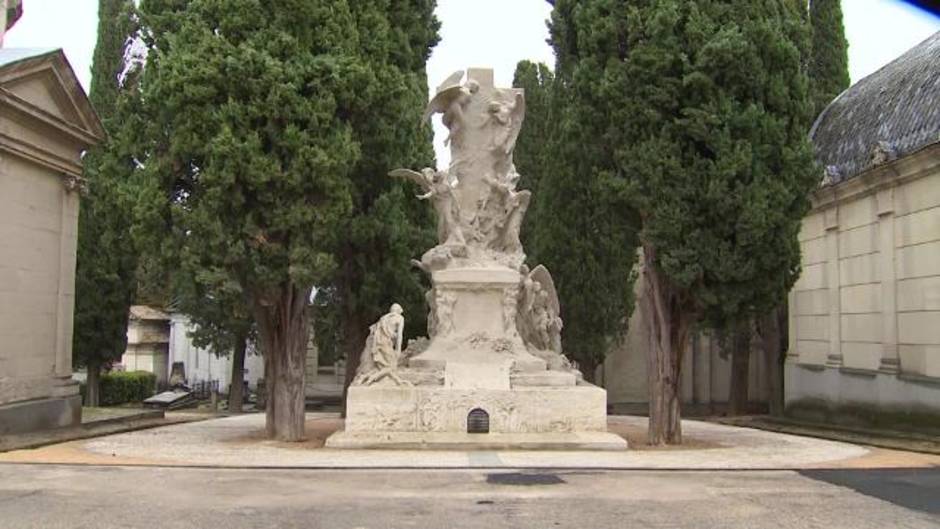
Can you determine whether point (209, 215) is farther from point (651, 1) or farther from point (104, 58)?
point (104, 58)

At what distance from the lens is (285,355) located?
16797 mm

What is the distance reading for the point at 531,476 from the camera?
36.3 ft

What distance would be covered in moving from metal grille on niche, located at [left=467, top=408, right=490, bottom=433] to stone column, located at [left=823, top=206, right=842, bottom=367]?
974 centimetres

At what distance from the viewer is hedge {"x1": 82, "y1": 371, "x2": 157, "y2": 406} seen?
94.8 ft

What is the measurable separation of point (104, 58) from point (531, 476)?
68.5 ft

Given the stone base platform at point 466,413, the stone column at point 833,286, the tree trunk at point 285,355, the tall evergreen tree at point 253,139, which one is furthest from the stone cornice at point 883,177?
the tree trunk at point 285,355

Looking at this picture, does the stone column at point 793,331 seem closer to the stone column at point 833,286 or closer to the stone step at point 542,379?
the stone column at point 833,286

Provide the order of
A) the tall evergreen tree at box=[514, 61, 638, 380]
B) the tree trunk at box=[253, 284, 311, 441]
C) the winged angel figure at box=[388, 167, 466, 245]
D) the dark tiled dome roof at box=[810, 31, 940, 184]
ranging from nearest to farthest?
the tree trunk at box=[253, 284, 311, 441], the winged angel figure at box=[388, 167, 466, 245], the dark tiled dome roof at box=[810, 31, 940, 184], the tall evergreen tree at box=[514, 61, 638, 380]

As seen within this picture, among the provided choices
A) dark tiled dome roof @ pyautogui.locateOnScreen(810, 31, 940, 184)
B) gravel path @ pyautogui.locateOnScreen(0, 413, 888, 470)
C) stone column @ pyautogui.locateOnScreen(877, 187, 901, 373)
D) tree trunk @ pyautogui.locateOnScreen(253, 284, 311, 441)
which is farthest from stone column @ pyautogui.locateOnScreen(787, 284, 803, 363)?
tree trunk @ pyautogui.locateOnScreen(253, 284, 311, 441)

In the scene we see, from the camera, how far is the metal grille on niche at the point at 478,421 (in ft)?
48.8

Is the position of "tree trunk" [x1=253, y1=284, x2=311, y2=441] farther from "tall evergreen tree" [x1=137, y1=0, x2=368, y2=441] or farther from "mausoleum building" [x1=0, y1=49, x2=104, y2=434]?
"mausoleum building" [x1=0, y1=49, x2=104, y2=434]

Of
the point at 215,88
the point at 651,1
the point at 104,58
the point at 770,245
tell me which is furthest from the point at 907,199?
the point at 104,58

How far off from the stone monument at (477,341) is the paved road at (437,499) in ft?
10.1

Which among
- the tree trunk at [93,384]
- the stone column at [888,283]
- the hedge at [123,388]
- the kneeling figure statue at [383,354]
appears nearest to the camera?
the kneeling figure statue at [383,354]
